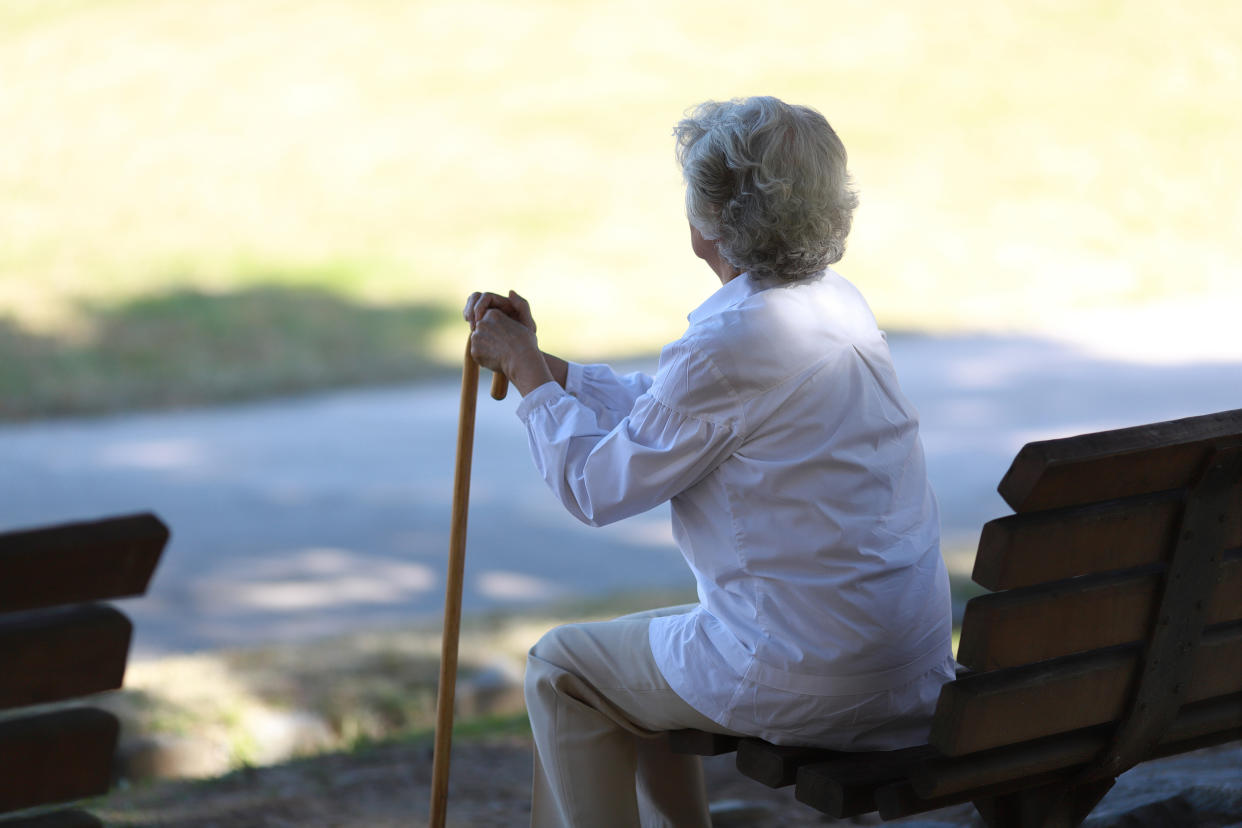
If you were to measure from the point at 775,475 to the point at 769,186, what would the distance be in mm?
423

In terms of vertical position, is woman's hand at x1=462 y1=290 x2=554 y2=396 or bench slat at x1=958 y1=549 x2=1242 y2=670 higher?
woman's hand at x1=462 y1=290 x2=554 y2=396

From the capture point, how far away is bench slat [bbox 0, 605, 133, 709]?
1.88 m

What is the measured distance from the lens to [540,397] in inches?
94.7

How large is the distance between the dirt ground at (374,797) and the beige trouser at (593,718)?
0.78 meters

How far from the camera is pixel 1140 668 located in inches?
89.3

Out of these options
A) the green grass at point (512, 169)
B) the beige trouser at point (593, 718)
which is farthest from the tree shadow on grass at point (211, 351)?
the beige trouser at point (593, 718)

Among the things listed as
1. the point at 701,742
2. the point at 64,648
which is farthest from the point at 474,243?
the point at 64,648

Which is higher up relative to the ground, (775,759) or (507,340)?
(507,340)

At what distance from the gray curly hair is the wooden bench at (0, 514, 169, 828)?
95 centimetres

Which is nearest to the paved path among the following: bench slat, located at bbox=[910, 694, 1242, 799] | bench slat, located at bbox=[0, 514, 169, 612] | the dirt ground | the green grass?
the green grass

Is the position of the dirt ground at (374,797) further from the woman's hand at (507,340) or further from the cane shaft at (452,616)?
the woman's hand at (507,340)

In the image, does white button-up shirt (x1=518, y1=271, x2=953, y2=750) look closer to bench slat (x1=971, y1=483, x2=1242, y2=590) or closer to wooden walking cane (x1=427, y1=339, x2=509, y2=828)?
bench slat (x1=971, y1=483, x2=1242, y2=590)

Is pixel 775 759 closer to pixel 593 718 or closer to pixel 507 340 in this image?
pixel 593 718

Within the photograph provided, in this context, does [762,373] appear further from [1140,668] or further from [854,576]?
[1140,668]
